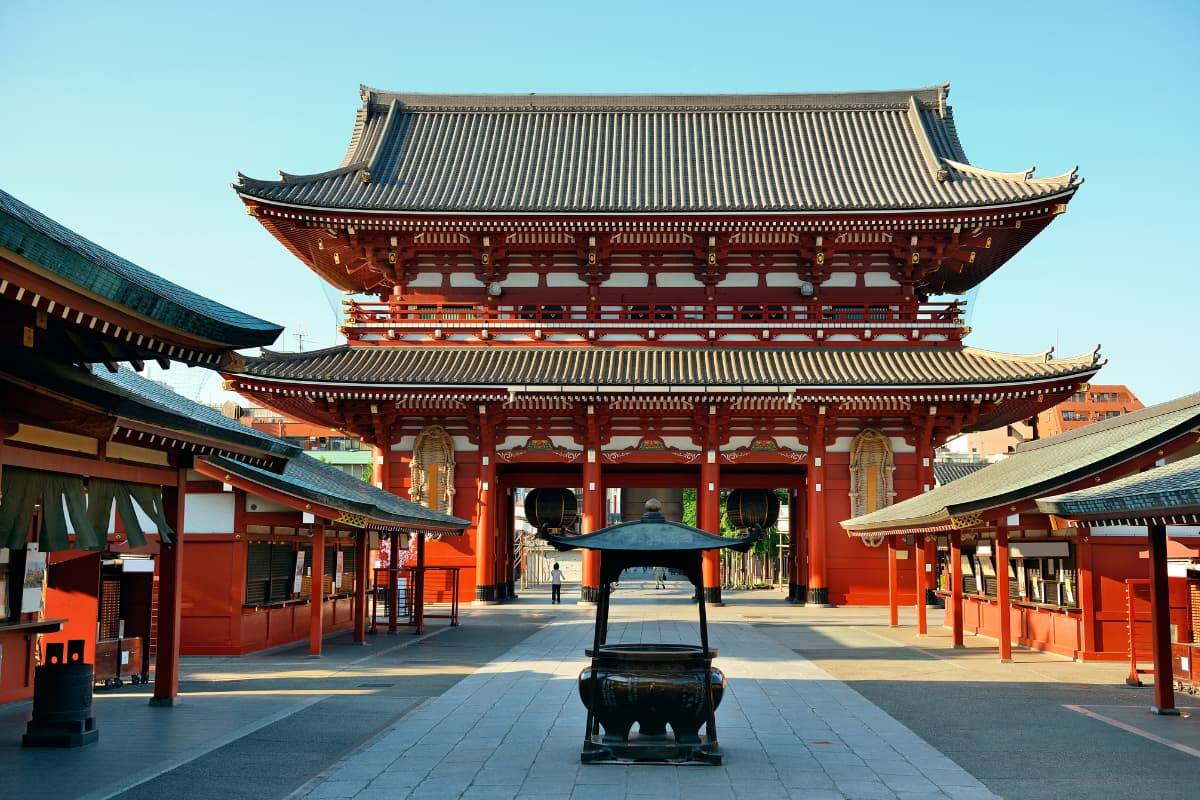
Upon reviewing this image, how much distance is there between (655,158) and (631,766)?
93.4ft

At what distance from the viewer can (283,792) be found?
9.38 metres

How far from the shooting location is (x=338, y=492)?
20094 millimetres

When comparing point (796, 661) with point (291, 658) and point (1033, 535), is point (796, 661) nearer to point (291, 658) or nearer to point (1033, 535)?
point (1033, 535)

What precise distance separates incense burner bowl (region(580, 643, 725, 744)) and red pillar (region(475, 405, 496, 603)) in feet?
69.7

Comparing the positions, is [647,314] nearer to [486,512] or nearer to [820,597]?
[486,512]

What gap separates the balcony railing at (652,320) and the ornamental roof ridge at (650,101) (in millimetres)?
9502

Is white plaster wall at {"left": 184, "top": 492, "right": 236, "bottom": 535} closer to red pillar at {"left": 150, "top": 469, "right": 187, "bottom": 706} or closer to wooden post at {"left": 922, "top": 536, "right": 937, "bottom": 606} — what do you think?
red pillar at {"left": 150, "top": 469, "right": 187, "bottom": 706}

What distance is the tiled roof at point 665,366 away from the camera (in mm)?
29906

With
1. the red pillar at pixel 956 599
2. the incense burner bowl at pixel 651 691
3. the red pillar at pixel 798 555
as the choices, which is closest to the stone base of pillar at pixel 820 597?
the red pillar at pixel 798 555

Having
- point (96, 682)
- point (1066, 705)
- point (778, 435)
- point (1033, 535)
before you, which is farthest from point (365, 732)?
point (778, 435)

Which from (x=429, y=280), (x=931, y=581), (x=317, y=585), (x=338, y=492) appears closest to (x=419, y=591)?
(x=338, y=492)

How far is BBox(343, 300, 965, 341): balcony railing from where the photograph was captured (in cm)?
3244

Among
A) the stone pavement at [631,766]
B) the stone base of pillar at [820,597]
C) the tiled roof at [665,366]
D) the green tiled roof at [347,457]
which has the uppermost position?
the green tiled roof at [347,457]

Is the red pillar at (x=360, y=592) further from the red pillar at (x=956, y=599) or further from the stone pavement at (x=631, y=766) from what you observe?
the red pillar at (x=956, y=599)
